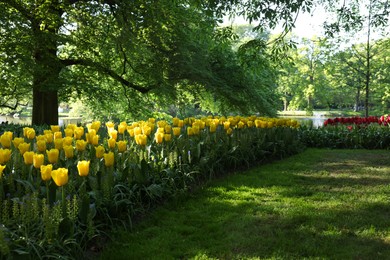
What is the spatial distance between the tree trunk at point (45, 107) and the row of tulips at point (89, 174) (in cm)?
684

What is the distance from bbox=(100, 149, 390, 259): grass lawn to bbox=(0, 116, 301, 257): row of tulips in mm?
311

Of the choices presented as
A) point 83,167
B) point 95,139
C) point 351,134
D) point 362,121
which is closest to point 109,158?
point 83,167

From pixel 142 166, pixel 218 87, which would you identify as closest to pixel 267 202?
pixel 142 166

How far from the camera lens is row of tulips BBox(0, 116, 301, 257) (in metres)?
2.97

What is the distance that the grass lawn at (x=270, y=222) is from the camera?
358 cm

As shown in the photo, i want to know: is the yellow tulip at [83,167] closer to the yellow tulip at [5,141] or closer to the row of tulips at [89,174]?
the row of tulips at [89,174]

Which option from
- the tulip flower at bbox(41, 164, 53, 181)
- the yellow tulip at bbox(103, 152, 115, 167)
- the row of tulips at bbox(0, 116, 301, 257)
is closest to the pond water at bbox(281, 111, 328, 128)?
the row of tulips at bbox(0, 116, 301, 257)

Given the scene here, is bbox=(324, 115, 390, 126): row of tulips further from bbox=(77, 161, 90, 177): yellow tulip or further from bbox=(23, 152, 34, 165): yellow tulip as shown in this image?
bbox=(23, 152, 34, 165): yellow tulip

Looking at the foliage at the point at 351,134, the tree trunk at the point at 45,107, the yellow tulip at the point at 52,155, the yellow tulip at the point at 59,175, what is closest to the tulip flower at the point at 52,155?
the yellow tulip at the point at 52,155

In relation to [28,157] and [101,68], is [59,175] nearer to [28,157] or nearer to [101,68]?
[28,157]

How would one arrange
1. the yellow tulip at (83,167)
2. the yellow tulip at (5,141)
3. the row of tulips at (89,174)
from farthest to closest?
the yellow tulip at (5,141) < the yellow tulip at (83,167) < the row of tulips at (89,174)

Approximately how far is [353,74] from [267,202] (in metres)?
26.1

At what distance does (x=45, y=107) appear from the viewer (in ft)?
42.2

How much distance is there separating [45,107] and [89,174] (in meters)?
9.56
